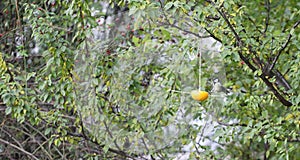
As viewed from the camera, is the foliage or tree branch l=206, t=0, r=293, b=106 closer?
tree branch l=206, t=0, r=293, b=106

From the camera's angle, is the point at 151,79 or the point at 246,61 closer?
the point at 246,61

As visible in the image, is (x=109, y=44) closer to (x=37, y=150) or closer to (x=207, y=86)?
(x=207, y=86)

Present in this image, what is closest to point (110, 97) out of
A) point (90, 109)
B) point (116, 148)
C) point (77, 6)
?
point (90, 109)

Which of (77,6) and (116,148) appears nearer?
(77,6)

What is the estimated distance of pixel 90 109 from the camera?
2.18 metres

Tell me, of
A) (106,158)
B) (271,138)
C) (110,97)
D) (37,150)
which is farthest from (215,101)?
(37,150)

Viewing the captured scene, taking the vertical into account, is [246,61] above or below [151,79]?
above

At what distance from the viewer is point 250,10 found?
103 inches

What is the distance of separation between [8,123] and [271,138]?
4.44 ft

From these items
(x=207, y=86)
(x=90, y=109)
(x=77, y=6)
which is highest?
(x=77, y=6)

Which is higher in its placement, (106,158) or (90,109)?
(90,109)

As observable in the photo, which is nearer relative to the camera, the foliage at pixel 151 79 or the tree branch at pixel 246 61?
→ the tree branch at pixel 246 61

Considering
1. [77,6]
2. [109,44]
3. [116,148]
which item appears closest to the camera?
A: [77,6]

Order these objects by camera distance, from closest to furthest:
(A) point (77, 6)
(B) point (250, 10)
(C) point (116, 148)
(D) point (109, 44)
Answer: (A) point (77, 6)
(D) point (109, 44)
(C) point (116, 148)
(B) point (250, 10)
